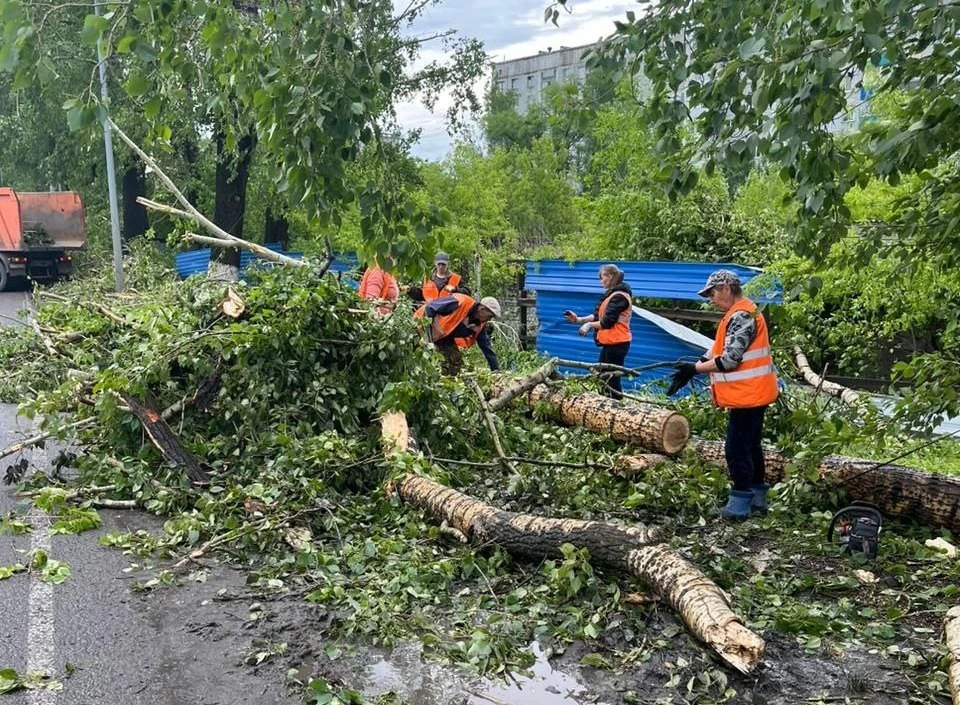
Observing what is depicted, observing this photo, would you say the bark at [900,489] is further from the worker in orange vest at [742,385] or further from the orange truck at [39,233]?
the orange truck at [39,233]

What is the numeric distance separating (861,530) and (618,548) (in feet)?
5.62

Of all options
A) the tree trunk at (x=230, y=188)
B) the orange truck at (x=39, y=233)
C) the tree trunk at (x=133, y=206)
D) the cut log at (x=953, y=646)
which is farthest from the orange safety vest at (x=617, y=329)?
the orange truck at (x=39, y=233)

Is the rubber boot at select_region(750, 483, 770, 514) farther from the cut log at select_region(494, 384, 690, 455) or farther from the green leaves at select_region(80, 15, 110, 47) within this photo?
the green leaves at select_region(80, 15, 110, 47)

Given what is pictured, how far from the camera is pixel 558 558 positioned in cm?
487

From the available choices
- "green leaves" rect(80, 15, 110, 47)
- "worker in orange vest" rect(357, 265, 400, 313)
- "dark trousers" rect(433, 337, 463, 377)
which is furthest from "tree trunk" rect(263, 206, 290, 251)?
"green leaves" rect(80, 15, 110, 47)

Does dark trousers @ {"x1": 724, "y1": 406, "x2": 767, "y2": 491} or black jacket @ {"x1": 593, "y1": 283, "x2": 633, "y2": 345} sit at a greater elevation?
black jacket @ {"x1": 593, "y1": 283, "x2": 633, "y2": 345}

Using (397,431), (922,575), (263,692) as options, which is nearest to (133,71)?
(263,692)

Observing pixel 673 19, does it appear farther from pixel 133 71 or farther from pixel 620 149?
pixel 620 149

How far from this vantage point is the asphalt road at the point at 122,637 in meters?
3.76

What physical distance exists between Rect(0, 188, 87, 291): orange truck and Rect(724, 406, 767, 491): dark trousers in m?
23.4

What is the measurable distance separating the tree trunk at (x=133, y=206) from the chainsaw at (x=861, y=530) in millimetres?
21354

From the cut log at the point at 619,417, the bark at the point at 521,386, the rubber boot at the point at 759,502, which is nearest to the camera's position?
the rubber boot at the point at 759,502

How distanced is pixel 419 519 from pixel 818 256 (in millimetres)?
2970

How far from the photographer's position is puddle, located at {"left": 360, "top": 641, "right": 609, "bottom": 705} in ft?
12.3
